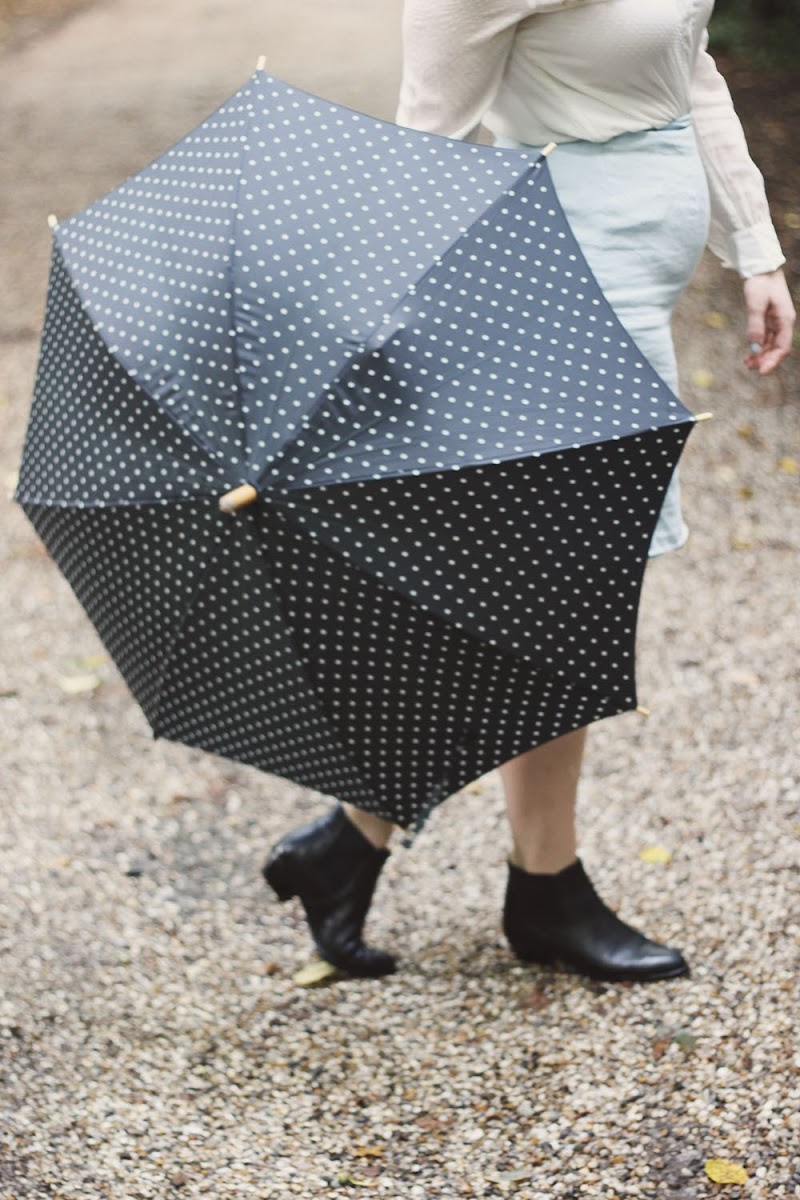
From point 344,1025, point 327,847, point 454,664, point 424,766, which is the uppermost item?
point 454,664

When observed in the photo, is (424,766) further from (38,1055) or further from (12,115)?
(12,115)

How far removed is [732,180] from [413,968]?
5.53ft

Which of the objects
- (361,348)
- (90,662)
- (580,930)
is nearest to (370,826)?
(580,930)

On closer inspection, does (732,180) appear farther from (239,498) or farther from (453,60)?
(239,498)

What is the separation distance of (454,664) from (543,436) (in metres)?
0.36

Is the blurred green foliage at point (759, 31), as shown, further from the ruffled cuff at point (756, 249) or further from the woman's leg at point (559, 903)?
the woman's leg at point (559, 903)

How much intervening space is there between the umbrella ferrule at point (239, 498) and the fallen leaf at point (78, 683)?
2.40m

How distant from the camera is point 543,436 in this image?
194 cm

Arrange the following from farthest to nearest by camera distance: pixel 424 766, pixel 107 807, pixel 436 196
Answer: pixel 107 807
pixel 424 766
pixel 436 196

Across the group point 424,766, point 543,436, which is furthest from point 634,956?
point 543,436

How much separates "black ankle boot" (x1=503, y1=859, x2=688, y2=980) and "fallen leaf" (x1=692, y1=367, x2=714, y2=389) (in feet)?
11.3

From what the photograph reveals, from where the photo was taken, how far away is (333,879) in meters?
2.89

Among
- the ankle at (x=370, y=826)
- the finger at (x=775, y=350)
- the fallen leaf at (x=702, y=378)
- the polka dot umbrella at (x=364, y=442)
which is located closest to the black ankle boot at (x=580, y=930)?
the ankle at (x=370, y=826)

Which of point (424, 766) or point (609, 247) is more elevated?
point (609, 247)
